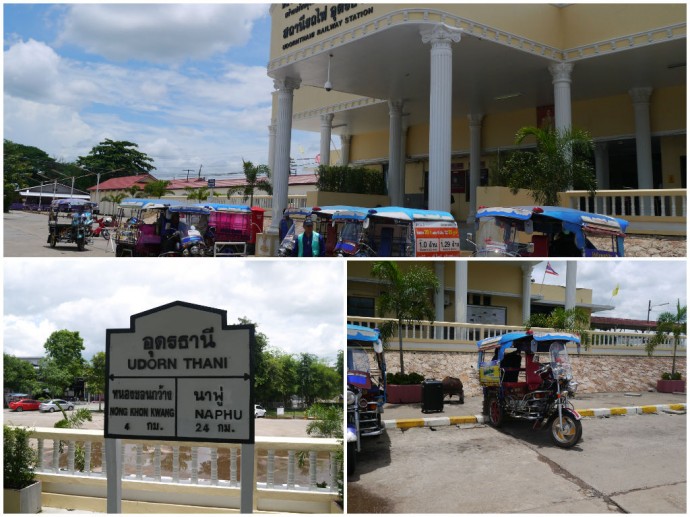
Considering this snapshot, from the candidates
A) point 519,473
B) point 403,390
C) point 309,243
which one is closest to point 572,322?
point 403,390

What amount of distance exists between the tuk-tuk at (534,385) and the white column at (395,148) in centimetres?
1455

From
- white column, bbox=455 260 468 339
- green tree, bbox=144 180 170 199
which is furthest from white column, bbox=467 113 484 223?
green tree, bbox=144 180 170 199

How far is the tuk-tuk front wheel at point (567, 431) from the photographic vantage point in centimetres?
814

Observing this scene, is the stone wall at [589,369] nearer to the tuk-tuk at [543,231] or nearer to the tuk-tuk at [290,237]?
the tuk-tuk at [290,237]

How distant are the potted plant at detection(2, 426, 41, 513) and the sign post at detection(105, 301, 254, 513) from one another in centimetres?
306

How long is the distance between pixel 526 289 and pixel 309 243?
6483mm

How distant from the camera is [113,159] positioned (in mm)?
74250

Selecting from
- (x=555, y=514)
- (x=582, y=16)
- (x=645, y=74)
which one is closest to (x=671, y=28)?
(x=582, y=16)

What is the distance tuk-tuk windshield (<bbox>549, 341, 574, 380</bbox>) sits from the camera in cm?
891

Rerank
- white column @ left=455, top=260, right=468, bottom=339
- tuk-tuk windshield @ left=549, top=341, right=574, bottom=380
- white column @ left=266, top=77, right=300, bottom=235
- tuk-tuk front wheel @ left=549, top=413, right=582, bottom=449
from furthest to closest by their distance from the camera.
Answer: white column @ left=266, top=77, right=300, bottom=235 < white column @ left=455, top=260, right=468, bottom=339 < tuk-tuk windshield @ left=549, top=341, right=574, bottom=380 < tuk-tuk front wheel @ left=549, top=413, right=582, bottom=449

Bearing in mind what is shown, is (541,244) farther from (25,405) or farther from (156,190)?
(156,190)

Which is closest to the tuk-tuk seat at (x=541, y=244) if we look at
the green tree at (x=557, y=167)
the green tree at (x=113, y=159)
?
the green tree at (x=557, y=167)

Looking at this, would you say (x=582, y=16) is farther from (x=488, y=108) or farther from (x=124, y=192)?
(x=124, y=192)

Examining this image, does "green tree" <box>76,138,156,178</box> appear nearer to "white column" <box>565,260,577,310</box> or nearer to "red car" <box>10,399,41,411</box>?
"red car" <box>10,399,41,411</box>
